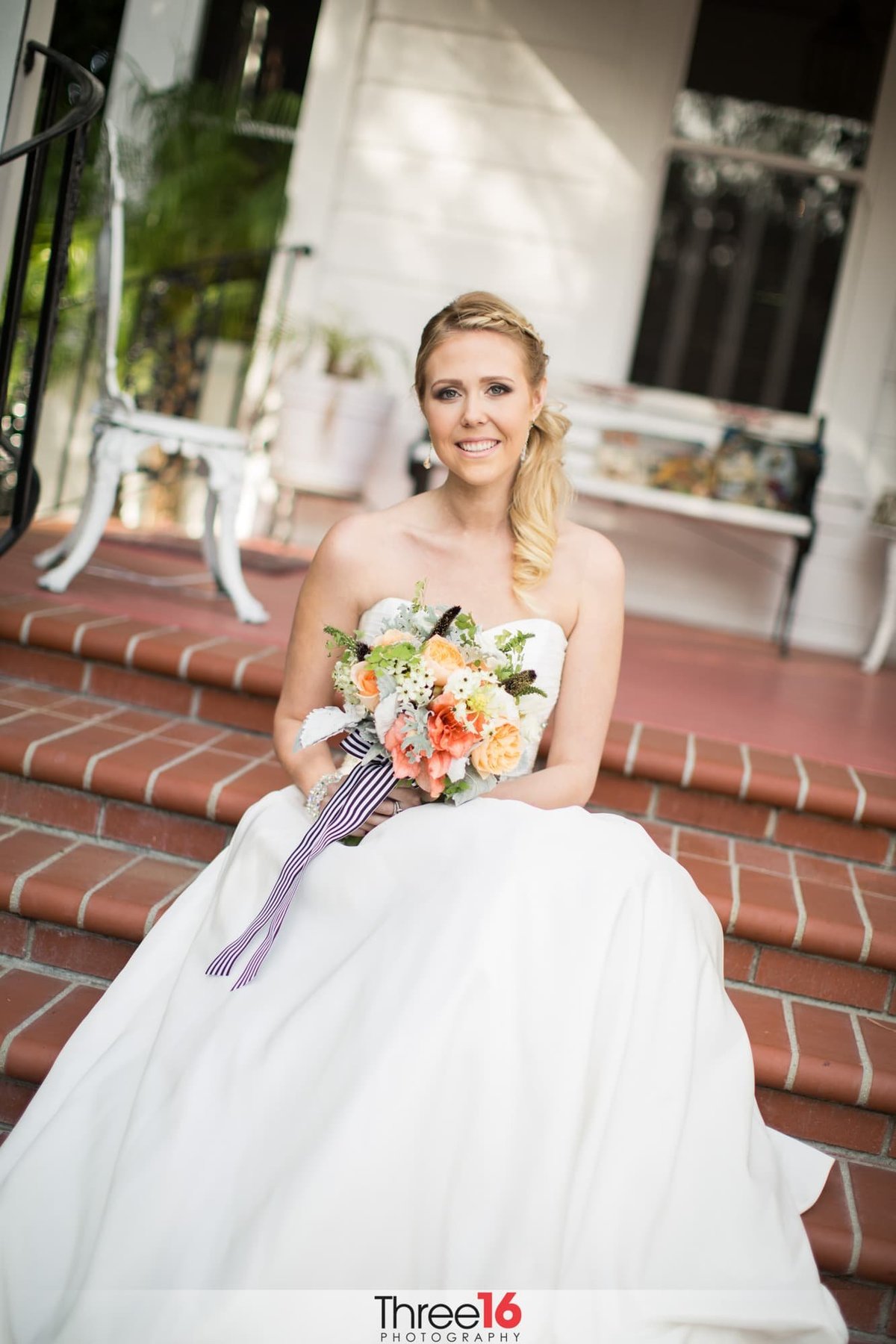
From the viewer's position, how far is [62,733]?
310 centimetres

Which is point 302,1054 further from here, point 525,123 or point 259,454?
point 525,123

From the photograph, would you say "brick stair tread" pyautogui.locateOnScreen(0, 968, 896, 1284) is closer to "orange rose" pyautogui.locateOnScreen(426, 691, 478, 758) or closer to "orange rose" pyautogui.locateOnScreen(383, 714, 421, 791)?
"orange rose" pyautogui.locateOnScreen(383, 714, 421, 791)

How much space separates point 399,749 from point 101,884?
40.2 inches

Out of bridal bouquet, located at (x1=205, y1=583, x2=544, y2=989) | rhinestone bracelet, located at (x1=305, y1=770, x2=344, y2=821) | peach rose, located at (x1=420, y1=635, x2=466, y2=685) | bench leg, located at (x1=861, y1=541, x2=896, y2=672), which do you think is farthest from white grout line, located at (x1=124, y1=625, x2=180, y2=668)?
bench leg, located at (x1=861, y1=541, x2=896, y2=672)

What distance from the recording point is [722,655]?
5.28 meters

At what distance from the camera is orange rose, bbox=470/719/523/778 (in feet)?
6.59

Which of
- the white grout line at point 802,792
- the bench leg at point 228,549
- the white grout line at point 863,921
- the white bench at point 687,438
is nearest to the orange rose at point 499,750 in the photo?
the white grout line at point 863,921

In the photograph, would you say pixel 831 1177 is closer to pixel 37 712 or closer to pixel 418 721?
pixel 418 721

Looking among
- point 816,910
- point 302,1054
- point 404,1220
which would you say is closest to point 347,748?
point 302,1054

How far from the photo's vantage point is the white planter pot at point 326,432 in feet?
19.1

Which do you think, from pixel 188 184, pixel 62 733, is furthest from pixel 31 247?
pixel 188 184

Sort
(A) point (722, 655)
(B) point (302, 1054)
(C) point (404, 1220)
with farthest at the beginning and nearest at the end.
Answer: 1. (A) point (722, 655)
2. (B) point (302, 1054)
3. (C) point (404, 1220)

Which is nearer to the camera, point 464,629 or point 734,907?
point 464,629

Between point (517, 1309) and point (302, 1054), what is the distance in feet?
1.61
